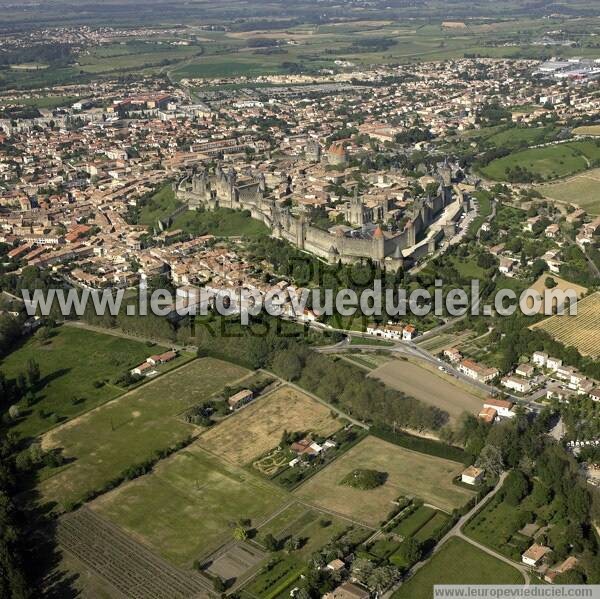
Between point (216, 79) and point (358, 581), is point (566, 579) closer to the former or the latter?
point (358, 581)

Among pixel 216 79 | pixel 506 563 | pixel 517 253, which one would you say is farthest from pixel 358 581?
pixel 216 79

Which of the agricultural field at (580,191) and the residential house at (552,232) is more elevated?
the agricultural field at (580,191)

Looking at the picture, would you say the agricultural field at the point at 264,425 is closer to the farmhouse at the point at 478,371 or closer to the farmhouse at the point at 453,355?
the farmhouse at the point at 478,371

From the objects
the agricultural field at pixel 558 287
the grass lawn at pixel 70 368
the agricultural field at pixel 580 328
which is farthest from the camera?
the agricultural field at pixel 558 287

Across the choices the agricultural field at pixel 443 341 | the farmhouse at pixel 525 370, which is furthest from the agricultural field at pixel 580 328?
the agricultural field at pixel 443 341

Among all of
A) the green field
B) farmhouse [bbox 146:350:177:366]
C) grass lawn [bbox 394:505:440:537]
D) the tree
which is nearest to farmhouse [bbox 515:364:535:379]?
grass lawn [bbox 394:505:440:537]

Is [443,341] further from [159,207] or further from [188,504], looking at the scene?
[159,207]

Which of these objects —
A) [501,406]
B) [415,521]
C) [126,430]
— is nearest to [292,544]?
[415,521]
